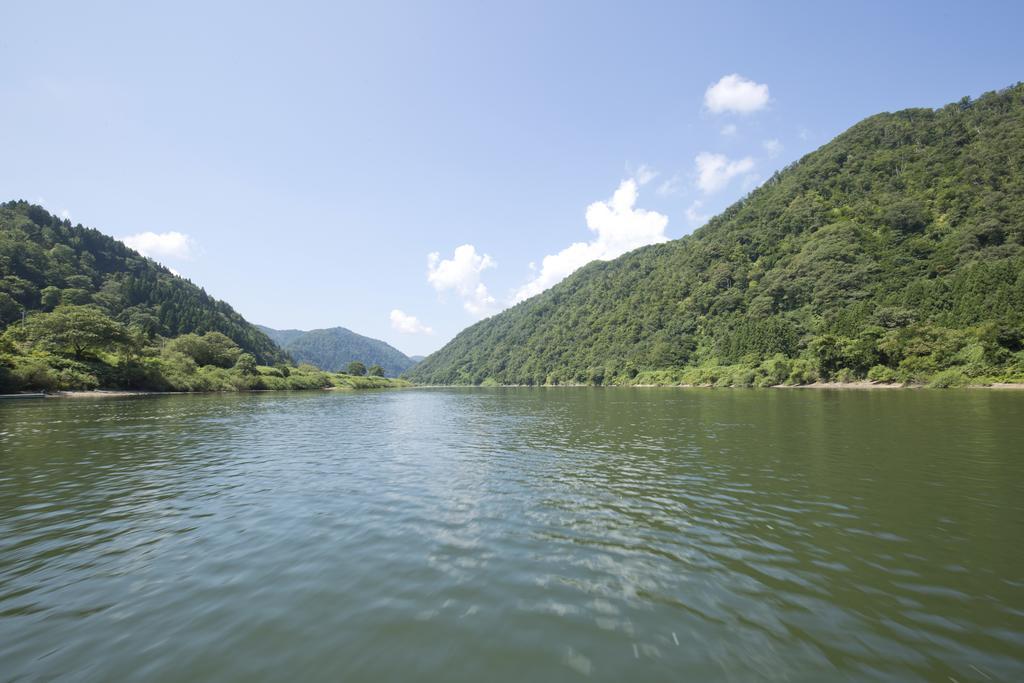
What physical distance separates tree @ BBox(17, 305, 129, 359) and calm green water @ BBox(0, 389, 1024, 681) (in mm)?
94856

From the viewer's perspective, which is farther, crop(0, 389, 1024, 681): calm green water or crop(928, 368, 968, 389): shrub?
crop(928, 368, 968, 389): shrub

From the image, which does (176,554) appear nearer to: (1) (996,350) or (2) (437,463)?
(2) (437,463)

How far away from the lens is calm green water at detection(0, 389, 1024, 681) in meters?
7.02

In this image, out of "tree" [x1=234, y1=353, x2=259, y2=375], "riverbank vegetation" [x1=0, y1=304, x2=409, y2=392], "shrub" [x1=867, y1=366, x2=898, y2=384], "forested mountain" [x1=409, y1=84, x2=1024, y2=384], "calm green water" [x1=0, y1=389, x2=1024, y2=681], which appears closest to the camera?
"calm green water" [x1=0, y1=389, x2=1024, y2=681]

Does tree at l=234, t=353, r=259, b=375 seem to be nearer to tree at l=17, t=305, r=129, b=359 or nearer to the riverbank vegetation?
the riverbank vegetation

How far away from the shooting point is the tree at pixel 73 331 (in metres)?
90.5

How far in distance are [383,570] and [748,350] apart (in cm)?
16756

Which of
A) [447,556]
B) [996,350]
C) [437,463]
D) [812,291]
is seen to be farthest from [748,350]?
[447,556]

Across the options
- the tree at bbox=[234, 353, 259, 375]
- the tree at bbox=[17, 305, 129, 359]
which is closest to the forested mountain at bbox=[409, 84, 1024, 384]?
the tree at bbox=[234, 353, 259, 375]

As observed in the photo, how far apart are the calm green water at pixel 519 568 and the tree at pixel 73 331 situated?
9486 cm

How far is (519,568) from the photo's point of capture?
1066cm

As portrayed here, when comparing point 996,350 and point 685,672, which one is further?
point 996,350

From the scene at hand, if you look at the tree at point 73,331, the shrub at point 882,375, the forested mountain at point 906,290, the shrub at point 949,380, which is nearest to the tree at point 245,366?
the tree at point 73,331

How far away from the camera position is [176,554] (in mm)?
11719
